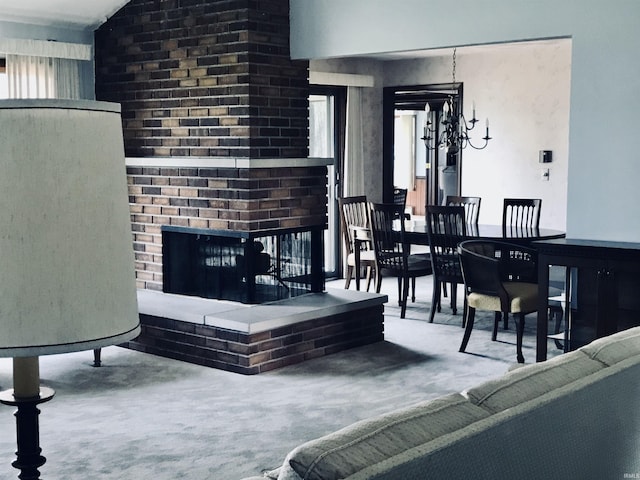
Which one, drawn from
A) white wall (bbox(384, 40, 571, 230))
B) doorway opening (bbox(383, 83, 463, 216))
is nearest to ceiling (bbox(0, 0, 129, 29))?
doorway opening (bbox(383, 83, 463, 216))

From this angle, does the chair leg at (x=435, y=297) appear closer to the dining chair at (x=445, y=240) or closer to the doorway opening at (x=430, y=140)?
the dining chair at (x=445, y=240)

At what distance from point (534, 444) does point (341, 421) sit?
8.49 feet

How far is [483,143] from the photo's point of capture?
8773 mm

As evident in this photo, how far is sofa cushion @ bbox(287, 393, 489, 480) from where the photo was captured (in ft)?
4.58

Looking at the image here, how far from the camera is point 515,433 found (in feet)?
5.85

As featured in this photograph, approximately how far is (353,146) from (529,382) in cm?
711

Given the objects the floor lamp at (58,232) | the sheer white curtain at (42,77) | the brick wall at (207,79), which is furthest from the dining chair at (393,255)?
the floor lamp at (58,232)

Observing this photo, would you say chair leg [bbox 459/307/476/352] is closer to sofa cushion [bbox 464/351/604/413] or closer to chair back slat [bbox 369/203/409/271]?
chair back slat [bbox 369/203/409/271]

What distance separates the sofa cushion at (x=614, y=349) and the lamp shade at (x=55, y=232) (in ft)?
4.32

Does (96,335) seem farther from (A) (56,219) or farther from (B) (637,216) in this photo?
(B) (637,216)

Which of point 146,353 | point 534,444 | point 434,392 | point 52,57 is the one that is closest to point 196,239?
point 146,353

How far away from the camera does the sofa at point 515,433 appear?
1452 mm

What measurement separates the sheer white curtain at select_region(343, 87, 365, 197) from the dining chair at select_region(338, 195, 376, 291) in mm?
903

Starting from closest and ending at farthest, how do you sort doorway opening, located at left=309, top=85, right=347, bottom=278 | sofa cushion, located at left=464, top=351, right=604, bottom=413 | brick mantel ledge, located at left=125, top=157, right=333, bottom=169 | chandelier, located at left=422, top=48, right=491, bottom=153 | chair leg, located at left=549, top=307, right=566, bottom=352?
sofa cushion, located at left=464, top=351, right=604, bottom=413
chair leg, located at left=549, top=307, right=566, bottom=352
brick mantel ledge, located at left=125, top=157, right=333, bottom=169
chandelier, located at left=422, top=48, right=491, bottom=153
doorway opening, located at left=309, top=85, right=347, bottom=278
